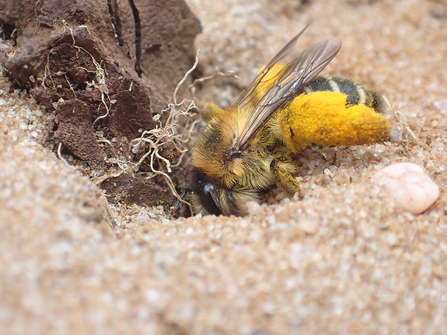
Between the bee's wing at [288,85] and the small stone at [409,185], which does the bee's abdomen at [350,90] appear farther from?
the small stone at [409,185]

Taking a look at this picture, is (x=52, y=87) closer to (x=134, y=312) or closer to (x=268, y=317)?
(x=134, y=312)

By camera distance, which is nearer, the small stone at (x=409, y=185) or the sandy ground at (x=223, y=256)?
the sandy ground at (x=223, y=256)

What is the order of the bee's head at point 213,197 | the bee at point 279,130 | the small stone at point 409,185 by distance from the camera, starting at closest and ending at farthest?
the small stone at point 409,185
the bee at point 279,130
the bee's head at point 213,197

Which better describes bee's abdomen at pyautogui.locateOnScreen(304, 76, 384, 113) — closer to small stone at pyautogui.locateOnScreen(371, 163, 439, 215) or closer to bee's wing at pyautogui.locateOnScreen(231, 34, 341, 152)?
bee's wing at pyautogui.locateOnScreen(231, 34, 341, 152)

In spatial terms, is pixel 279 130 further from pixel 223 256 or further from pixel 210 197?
pixel 223 256

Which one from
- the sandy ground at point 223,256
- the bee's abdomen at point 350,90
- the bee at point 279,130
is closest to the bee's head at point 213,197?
the bee at point 279,130

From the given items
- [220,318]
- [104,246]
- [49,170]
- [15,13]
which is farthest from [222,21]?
[220,318]

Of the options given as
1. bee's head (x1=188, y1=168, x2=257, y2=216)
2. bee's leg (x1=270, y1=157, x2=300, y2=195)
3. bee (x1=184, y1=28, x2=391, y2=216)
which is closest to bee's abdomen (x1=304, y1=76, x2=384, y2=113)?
bee (x1=184, y1=28, x2=391, y2=216)

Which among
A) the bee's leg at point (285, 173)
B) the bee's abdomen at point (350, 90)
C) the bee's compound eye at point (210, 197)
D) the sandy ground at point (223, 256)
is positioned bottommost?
the bee's compound eye at point (210, 197)

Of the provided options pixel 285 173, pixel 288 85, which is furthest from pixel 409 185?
pixel 288 85
